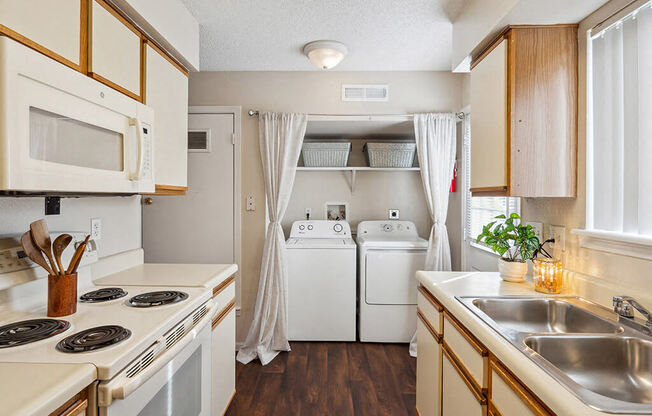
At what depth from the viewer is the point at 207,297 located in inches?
64.9

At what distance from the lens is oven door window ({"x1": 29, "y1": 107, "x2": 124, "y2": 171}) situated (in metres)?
1.03

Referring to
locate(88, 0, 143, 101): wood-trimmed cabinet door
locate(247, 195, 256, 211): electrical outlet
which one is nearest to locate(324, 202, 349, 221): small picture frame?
locate(247, 195, 256, 211): electrical outlet

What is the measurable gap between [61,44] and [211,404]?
5.47 ft

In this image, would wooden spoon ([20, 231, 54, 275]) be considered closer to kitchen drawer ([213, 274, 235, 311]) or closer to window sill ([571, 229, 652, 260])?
kitchen drawer ([213, 274, 235, 311])

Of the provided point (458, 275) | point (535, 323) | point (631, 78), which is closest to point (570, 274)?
point (535, 323)

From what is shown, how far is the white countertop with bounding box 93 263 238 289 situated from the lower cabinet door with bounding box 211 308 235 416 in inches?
10.0

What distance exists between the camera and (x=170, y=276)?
1.87m

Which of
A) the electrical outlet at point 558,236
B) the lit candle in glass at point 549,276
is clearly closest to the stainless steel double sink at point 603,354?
the lit candle in glass at point 549,276

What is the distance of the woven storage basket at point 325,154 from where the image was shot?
3373 millimetres

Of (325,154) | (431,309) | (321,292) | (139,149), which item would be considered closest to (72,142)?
(139,149)

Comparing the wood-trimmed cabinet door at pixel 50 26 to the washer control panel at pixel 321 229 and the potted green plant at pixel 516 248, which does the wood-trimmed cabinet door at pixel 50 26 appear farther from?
the washer control panel at pixel 321 229

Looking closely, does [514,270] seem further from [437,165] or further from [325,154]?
[325,154]

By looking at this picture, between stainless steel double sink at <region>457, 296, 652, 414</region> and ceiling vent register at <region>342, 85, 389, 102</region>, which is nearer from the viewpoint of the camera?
stainless steel double sink at <region>457, 296, 652, 414</region>

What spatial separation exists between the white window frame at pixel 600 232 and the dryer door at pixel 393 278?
1.56m
